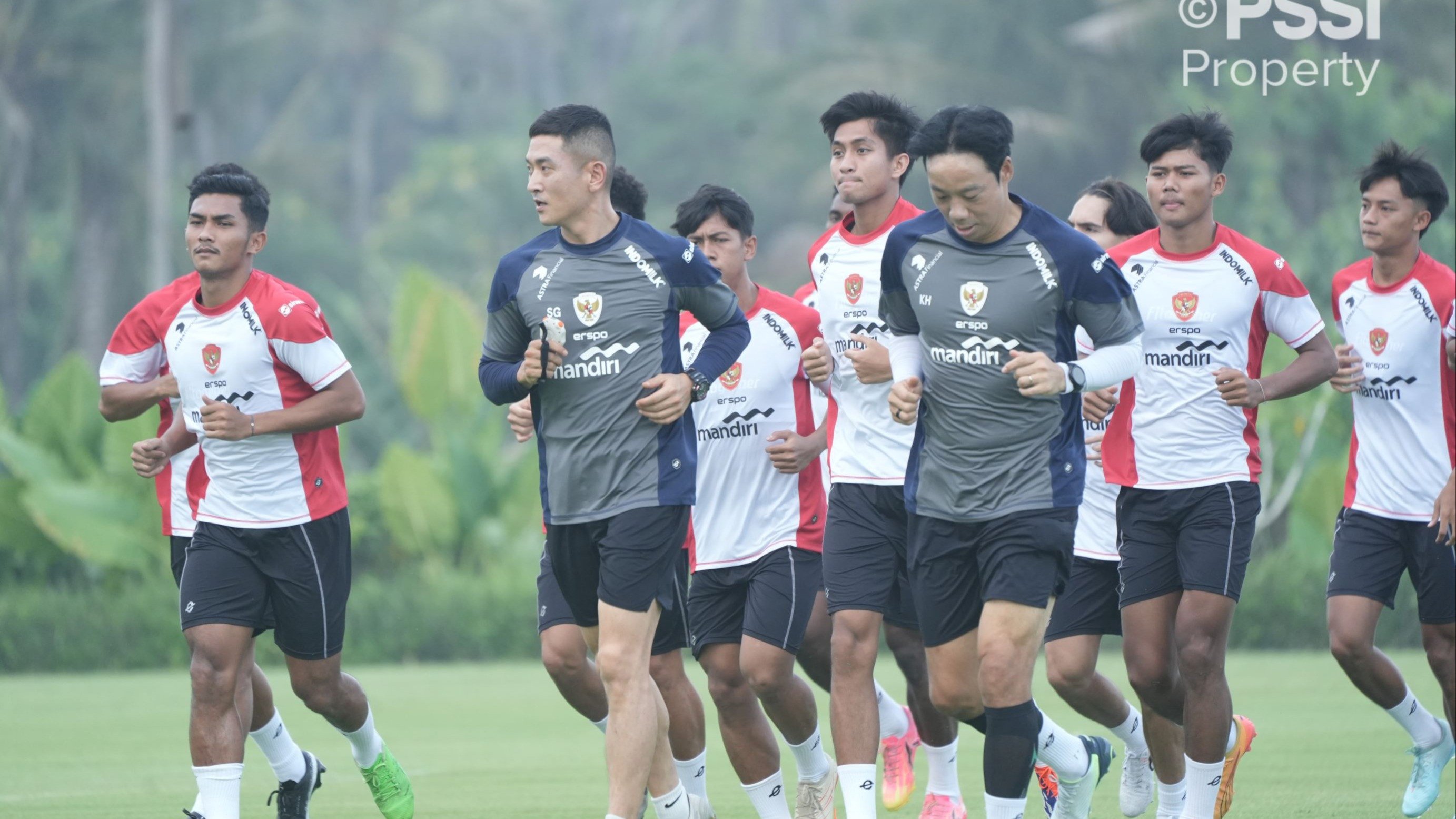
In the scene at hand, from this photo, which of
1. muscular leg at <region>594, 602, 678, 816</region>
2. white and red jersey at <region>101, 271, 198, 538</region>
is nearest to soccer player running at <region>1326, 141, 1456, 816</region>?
muscular leg at <region>594, 602, 678, 816</region>

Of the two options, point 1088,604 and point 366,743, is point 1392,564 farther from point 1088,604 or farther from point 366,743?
point 366,743

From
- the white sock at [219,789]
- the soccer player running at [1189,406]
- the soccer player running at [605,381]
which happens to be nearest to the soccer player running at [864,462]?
the soccer player running at [605,381]

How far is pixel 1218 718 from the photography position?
7418 millimetres

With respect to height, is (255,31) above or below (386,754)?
above

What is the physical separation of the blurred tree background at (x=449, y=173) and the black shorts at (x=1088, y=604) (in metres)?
8.87

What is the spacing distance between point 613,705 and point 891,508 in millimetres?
1587

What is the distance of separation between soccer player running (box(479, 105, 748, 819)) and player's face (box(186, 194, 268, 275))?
4.44 feet

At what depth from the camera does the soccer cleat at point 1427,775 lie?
8.45 metres

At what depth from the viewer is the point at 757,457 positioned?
26.9 ft

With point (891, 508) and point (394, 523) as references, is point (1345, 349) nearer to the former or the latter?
point (891, 508)

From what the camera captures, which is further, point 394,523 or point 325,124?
point 325,124

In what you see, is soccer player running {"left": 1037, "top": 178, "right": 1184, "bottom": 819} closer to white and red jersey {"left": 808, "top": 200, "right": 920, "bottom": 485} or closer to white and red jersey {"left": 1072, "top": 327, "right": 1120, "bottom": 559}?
white and red jersey {"left": 1072, "top": 327, "right": 1120, "bottom": 559}

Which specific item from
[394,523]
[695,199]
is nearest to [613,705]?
[695,199]
